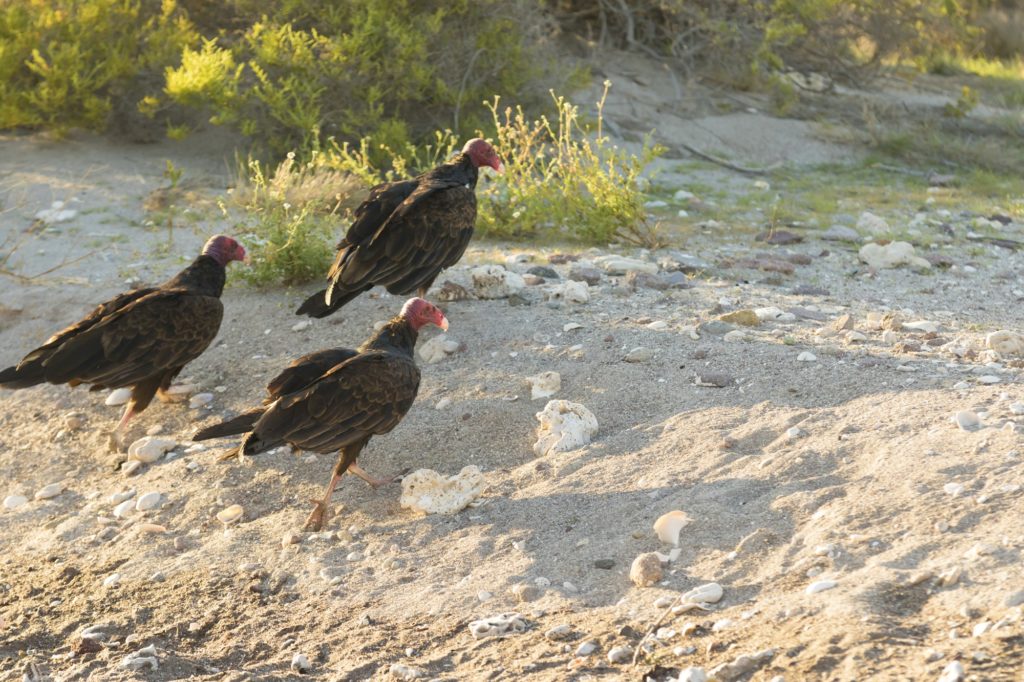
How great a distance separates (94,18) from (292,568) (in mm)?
6415

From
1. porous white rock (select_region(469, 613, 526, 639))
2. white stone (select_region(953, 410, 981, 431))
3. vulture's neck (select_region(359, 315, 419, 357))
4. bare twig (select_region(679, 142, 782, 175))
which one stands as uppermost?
white stone (select_region(953, 410, 981, 431))

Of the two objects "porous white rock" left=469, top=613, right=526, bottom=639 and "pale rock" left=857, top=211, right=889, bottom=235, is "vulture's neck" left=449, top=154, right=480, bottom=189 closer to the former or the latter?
"pale rock" left=857, top=211, right=889, bottom=235

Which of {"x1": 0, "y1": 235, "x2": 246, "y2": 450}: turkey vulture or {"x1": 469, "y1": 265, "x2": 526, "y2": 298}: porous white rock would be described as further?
{"x1": 469, "y1": 265, "x2": 526, "y2": 298}: porous white rock

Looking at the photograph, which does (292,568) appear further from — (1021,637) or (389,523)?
(1021,637)

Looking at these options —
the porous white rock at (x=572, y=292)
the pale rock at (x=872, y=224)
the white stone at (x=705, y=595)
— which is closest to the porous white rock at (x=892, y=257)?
the pale rock at (x=872, y=224)

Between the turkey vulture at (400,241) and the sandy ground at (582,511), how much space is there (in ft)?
1.18

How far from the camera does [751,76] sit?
37.7ft

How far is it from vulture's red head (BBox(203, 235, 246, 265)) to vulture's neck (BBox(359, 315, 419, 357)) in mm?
1216

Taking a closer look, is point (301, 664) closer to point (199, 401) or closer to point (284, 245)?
point (199, 401)

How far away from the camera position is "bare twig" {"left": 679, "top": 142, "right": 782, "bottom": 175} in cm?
972

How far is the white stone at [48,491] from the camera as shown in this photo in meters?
5.23

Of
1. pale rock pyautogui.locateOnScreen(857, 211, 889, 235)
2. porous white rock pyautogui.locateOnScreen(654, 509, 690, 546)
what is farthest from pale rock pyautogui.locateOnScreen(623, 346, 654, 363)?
pale rock pyautogui.locateOnScreen(857, 211, 889, 235)

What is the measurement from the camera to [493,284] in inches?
250

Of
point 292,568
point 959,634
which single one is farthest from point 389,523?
point 959,634
